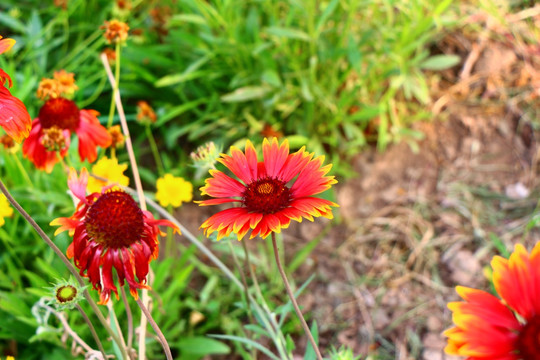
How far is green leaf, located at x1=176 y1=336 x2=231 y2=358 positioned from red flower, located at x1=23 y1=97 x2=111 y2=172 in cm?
59

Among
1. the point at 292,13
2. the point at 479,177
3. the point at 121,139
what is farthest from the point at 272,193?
the point at 479,177

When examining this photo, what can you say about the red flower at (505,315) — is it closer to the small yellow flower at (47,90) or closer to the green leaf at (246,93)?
the small yellow flower at (47,90)

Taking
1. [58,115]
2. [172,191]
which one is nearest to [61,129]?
[58,115]

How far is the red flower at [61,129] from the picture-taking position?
128cm

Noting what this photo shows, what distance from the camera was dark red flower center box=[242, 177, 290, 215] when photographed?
0.94 metres

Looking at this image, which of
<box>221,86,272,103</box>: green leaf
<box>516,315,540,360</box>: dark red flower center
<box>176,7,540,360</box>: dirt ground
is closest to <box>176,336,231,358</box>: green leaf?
<box>176,7,540,360</box>: dirt ground

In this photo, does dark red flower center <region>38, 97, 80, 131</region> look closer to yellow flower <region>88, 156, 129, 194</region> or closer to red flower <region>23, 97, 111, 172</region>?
red flower <region>23, 97, 111, 172</region>

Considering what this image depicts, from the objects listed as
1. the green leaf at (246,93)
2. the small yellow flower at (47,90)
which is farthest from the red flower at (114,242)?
the green leaf at (246,93)

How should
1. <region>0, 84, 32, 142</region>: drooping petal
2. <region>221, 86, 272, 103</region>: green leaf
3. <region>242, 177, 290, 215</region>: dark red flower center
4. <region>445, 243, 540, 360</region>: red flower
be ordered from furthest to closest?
<region>221, 86, 272, 103</region>: green leaf, <region>242, 177, 290, 215</region>: dark red flower center, <region>0, 84, 32, 142</region>: drooping petal, <region>445, 243, 540, 360</region>: red flower

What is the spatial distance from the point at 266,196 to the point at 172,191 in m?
0.69

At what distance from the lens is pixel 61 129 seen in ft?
4.20

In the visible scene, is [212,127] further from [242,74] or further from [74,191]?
[74,191]

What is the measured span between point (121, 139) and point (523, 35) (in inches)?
70.4

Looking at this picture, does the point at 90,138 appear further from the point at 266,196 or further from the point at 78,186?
the point at 266,196
